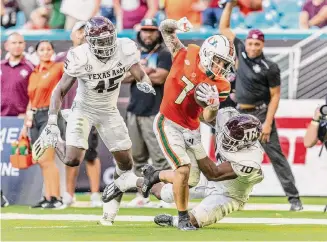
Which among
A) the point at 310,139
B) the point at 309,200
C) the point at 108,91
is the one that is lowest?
the point at 309,200

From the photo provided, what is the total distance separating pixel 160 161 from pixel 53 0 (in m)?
3.49

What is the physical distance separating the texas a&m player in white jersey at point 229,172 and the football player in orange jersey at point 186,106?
0.14m

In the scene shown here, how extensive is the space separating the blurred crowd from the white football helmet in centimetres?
433

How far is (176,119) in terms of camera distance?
9328mm

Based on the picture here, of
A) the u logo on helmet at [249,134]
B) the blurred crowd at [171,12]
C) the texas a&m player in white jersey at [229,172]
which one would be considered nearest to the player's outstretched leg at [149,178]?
the texas a&m player in white jersey at [229,172]

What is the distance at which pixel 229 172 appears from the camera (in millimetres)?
8844

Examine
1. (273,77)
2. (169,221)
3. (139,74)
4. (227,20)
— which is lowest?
(169,221)

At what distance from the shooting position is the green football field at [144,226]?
8305mm

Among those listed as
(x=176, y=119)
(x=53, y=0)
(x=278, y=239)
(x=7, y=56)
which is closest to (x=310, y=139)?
(x=176, y=119)

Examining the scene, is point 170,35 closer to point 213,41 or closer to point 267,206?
point 213,41

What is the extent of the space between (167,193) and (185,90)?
2.87 feet

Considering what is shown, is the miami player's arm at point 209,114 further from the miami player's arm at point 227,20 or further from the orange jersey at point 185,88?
the miami player's arm at point 227,20

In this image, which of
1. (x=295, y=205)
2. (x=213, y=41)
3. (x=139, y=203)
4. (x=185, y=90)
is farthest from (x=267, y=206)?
(x=213, y=41)

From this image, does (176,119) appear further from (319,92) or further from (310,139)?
(319,92)
